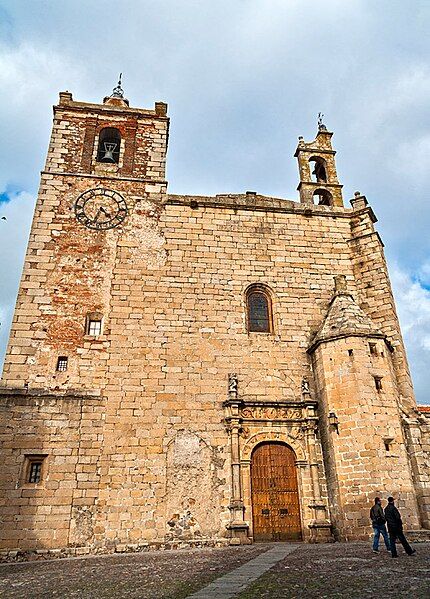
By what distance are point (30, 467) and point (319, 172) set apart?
44.5 ft

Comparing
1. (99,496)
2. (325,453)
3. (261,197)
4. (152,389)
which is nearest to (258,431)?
(325,453)

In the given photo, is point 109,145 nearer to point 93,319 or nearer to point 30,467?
point 93,319

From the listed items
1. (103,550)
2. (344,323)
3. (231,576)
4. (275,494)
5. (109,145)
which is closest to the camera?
(231,576)

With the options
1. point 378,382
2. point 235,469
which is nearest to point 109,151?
point 235,469

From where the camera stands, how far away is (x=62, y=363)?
39.9ft

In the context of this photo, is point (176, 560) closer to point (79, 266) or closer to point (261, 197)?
point (79, 266)

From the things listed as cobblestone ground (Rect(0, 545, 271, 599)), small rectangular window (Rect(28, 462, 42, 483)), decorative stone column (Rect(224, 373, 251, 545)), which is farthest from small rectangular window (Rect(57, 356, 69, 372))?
cobblestone ground (Rect(0, 545, 271, 599))

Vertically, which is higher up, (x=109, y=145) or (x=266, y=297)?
(x=109, y=145)

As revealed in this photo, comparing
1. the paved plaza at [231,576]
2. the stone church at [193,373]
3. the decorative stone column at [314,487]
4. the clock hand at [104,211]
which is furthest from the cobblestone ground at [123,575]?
the clock hand at [104,211]

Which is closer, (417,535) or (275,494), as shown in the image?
(417,535)

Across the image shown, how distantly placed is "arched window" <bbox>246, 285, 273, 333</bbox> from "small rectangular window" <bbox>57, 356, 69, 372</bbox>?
494cm

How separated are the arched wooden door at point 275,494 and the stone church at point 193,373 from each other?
0.11 feet

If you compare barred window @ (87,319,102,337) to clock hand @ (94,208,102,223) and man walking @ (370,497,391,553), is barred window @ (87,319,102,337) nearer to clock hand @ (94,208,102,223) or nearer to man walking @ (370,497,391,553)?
clock hand @ (94,208,102,223)

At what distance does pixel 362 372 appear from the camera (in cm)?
1182
